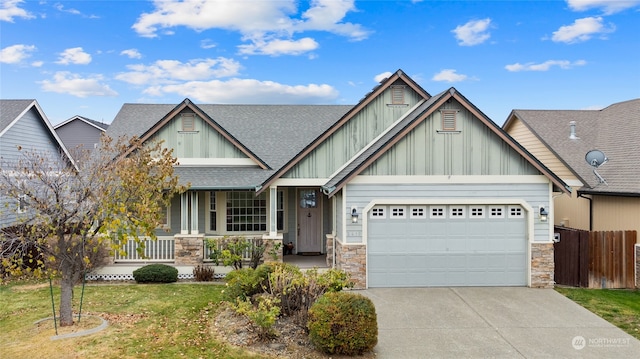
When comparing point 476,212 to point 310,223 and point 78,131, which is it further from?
point 78,131

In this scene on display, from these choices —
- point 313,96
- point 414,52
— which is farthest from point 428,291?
point 313,96

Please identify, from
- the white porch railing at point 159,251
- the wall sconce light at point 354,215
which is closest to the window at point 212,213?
the white porch railing at point 159,251

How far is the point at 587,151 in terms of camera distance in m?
17.1

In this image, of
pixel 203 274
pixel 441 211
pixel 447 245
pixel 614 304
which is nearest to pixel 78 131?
pixel 203 274

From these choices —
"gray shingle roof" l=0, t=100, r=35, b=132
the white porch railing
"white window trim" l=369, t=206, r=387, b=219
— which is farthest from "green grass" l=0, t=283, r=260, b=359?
"gray shingle roof" l=0, t=100, r=35, b=132

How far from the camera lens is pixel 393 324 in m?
9.42

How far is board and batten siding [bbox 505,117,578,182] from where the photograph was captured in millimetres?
16250

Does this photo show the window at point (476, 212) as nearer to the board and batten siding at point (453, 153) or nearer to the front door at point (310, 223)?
the board and batten siding at point (453, 153)

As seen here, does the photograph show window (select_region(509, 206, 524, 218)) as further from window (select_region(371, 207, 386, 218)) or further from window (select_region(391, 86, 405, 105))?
window (select_region(391, 86, 405, 105))

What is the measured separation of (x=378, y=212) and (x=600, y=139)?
10824 mm

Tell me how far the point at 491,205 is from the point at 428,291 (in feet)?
10.1

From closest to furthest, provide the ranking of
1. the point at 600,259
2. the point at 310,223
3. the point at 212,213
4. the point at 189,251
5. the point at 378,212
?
the point at 378,212 < the point at 600,259 < the point at 189,251 < the point at 212,213 < the point at 310,223

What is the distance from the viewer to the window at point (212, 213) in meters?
16.0

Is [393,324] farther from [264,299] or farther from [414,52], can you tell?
[414,52]
